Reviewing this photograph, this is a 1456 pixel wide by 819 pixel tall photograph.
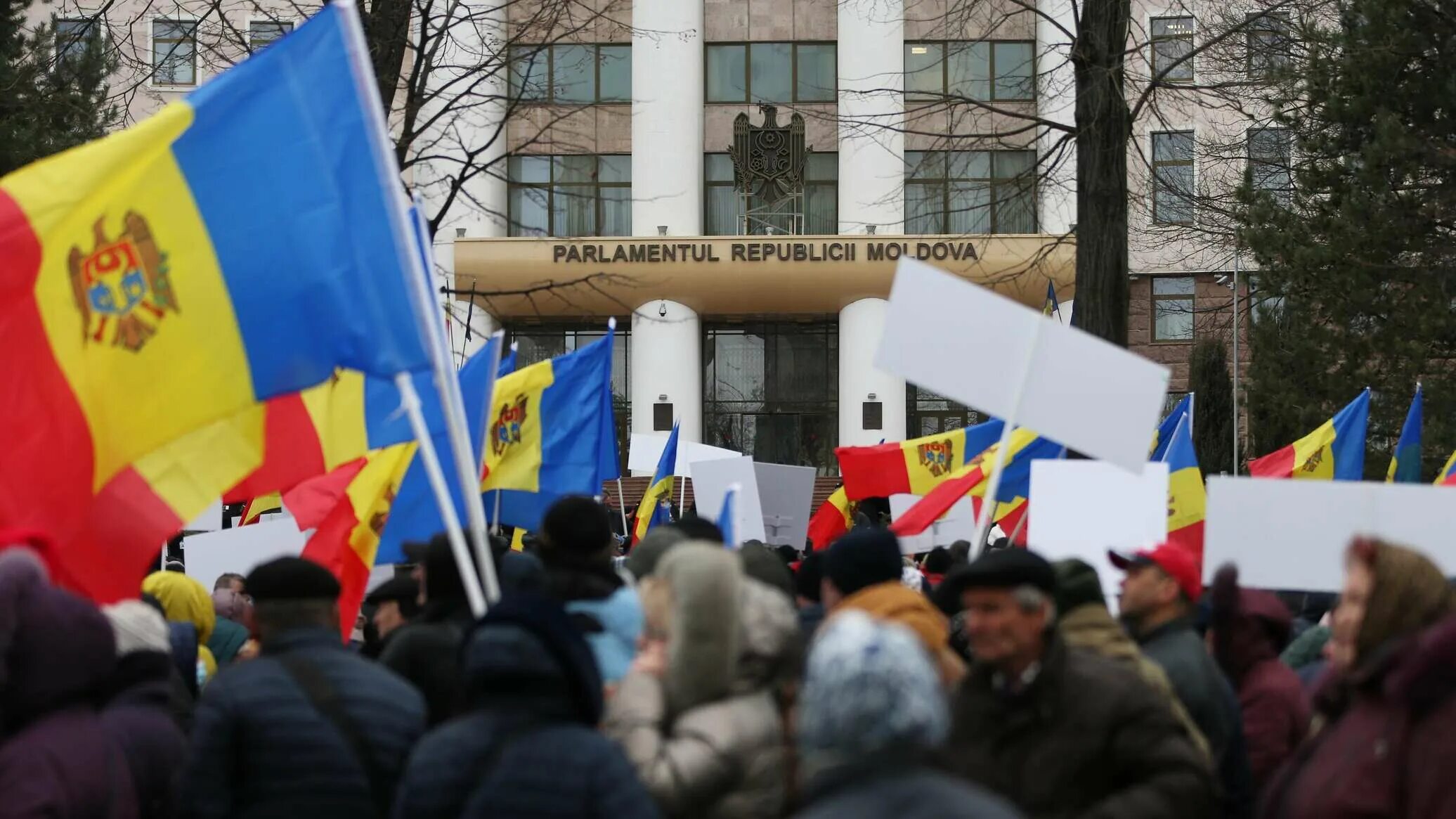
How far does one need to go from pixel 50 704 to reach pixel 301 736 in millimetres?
600

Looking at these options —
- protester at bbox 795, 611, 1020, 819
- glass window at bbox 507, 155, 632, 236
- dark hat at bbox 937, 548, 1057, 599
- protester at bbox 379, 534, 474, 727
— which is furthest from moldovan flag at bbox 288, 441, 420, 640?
glass window at bbox 507, 155, 632, 236

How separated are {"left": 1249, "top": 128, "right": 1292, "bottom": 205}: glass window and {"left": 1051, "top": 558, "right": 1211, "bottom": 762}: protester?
18.7 m

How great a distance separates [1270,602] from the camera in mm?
5684

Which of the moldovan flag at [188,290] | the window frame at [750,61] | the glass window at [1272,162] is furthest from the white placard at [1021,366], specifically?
the window frame at [750,61]

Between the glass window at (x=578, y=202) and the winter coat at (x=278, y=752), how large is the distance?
3801cm

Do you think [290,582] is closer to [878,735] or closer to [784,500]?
[878,735]

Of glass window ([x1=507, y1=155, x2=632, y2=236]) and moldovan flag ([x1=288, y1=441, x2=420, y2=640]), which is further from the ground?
glass window ([x1=507, y1=155, x2=632, y2=236])

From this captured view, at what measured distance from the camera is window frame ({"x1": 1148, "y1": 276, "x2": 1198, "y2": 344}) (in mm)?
43844

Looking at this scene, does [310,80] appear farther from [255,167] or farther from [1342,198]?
[1342,198]

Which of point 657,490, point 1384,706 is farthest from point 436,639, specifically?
point 657,490

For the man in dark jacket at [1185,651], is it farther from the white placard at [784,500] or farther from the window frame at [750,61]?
the window frame at [750,61]

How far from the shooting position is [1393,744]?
367 cm

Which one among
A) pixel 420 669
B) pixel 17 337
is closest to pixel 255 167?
pixel 17 337

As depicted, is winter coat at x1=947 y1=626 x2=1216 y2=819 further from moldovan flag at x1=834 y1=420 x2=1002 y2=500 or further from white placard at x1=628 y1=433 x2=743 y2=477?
white placard at x1=628 y1=433 x2=743 y2=477
